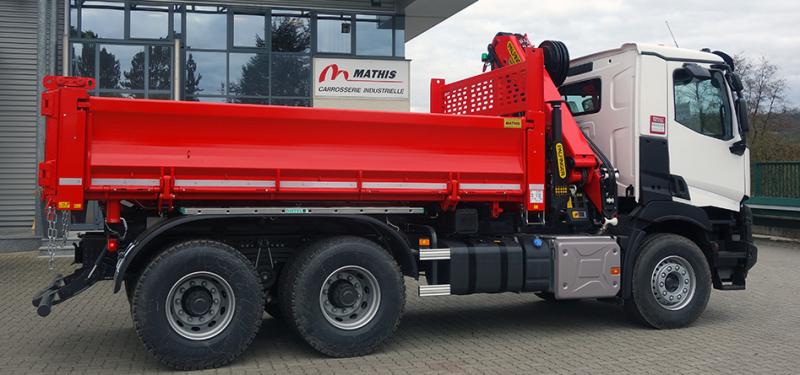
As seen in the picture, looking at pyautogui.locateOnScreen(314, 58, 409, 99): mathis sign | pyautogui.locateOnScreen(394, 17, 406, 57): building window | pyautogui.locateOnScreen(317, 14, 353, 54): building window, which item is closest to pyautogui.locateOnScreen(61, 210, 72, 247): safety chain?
pyautogui.locateOnScreen(314, 58, 409, 99): mathis sign

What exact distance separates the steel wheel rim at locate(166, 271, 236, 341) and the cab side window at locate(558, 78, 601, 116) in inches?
167

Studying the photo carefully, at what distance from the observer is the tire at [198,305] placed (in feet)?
17.4

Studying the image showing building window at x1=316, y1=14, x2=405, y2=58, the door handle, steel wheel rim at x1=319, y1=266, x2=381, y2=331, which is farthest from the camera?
building window at x1=316, y1=14, x2=405, y2=58

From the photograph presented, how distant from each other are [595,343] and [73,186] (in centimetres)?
475

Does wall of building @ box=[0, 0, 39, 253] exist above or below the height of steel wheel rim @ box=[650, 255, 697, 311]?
above

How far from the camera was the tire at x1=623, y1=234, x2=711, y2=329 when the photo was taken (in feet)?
23.0

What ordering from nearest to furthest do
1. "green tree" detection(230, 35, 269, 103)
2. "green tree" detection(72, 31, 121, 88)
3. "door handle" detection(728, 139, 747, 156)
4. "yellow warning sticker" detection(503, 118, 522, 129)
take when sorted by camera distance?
"yellow warning sticker" detection(503, 118, 522, 129) → "door handle" detection(728, 139, 747, 156) → "green tree" detection(72, 31, 121, 88) → "green tree" detection(230, 35, 269, 103)

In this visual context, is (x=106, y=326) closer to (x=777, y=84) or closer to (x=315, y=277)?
(x=315, y=277)

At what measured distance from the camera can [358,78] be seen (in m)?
15.3

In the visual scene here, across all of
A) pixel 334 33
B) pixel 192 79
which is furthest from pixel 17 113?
pixel 334 33

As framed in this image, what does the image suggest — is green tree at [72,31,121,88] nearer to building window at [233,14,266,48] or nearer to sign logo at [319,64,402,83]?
building window at [233,14,266,48]

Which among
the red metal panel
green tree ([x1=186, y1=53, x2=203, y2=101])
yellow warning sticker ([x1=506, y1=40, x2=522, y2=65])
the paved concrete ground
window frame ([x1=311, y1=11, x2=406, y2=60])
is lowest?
the paved concrete ground

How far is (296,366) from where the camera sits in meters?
5.67

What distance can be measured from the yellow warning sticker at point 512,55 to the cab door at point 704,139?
1569 mm
